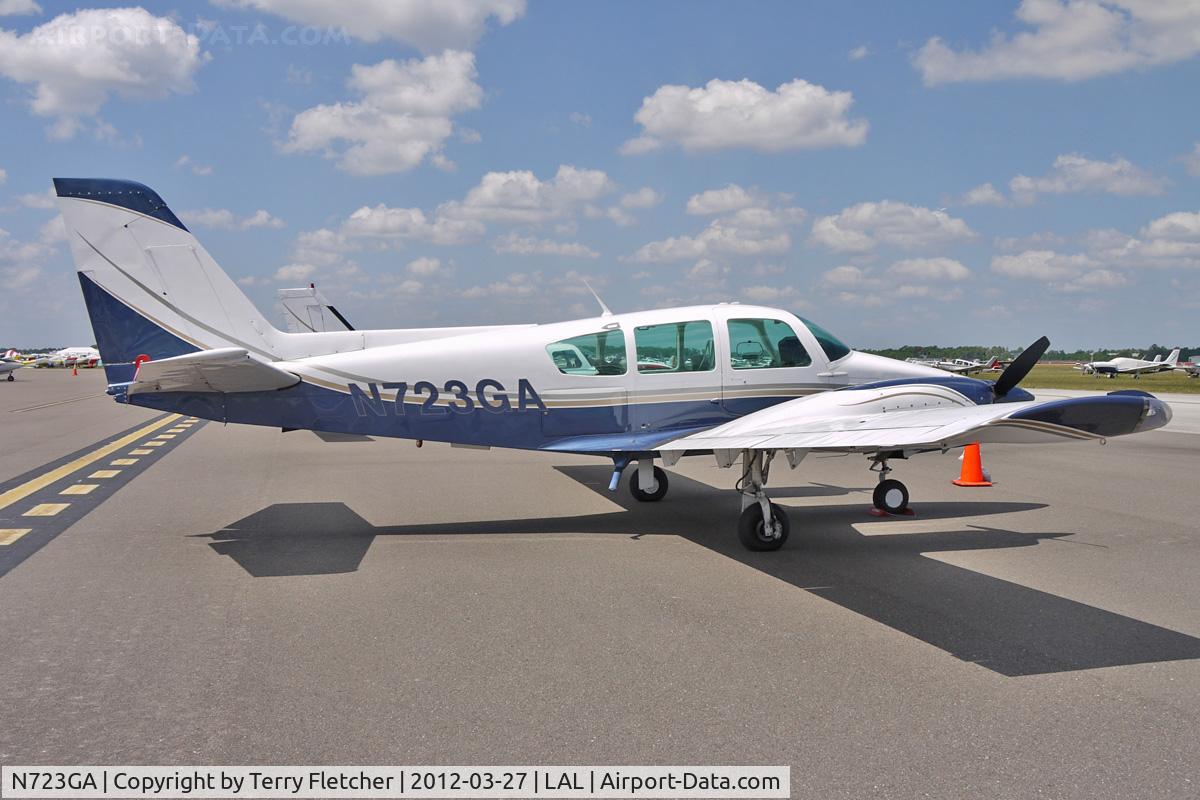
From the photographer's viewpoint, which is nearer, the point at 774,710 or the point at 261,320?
the point at 774,710

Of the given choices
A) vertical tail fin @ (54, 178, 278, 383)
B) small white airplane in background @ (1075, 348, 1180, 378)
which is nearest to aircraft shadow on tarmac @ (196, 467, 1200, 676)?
vertical tail fin @ (54, 178, 278, 383)

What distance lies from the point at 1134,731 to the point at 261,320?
31.7ft

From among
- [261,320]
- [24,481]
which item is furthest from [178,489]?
[261,320]

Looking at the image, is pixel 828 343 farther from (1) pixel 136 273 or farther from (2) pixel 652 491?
(1) pixel 136 273

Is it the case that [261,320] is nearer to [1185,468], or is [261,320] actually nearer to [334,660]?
[334,660]

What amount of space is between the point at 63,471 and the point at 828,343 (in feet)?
39.6

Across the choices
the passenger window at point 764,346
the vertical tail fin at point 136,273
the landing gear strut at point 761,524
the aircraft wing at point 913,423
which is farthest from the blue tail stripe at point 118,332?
the landing gear strut at point 761,524

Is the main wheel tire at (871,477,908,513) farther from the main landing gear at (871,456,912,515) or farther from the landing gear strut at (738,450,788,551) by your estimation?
the landing gear strut at (738,450,788,551)

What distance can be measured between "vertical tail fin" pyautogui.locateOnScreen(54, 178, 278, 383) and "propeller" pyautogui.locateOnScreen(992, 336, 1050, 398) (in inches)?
347

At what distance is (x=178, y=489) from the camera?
1216 centimetres

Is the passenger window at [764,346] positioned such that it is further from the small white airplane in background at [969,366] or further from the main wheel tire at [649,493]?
the small white airplane in background at [969,366]

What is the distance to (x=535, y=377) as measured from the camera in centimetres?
913

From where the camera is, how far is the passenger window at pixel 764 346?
936cm

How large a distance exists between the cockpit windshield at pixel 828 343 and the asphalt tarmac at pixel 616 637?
1952 mm
